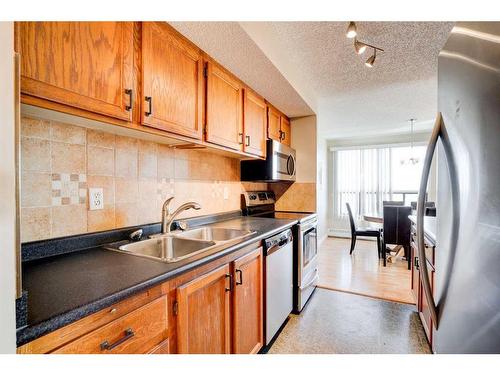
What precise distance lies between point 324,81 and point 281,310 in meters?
2.31

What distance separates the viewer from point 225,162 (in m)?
2.48

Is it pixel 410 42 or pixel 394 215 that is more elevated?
pixel 410 42

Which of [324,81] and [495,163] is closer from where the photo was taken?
[495,163]

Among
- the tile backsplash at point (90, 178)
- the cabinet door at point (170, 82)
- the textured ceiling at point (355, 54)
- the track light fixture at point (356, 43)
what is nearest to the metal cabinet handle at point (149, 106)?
the cabinet door at point (170, 82)

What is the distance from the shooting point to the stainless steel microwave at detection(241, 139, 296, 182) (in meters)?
2.56

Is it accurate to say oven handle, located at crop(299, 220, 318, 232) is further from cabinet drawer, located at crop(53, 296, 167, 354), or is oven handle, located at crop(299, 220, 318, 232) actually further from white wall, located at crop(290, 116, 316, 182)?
cabinet drawer, located at crop(53, 296, 167, 354)

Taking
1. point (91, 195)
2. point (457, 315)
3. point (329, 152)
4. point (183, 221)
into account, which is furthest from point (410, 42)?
point (329, 152)

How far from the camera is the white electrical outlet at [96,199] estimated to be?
1312 mm

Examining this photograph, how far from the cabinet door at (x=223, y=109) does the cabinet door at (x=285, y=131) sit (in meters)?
1.01

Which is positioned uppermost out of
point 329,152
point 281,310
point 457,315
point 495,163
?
point 329,152

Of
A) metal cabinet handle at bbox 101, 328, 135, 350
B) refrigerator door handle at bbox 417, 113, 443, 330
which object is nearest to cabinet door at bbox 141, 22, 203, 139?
metal cabinet handle at bbox 101, 328, 135, 350

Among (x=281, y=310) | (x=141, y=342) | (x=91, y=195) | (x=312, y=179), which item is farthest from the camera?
(x=312, y=179)

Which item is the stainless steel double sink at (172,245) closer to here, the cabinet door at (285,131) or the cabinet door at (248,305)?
the cabinet door at (248,305)
